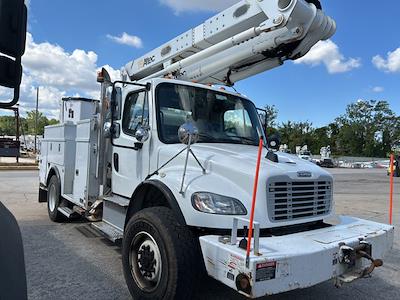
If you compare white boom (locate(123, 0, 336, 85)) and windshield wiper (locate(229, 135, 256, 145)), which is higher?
white boom (locate(123, 0, 336, 85))

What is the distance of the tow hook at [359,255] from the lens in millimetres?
3604

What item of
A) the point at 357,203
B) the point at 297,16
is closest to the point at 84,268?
the point at 297,16

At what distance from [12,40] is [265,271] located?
2.35 meters

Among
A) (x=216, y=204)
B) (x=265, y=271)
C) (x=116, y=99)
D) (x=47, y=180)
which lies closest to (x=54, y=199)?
(x=47, y=180)

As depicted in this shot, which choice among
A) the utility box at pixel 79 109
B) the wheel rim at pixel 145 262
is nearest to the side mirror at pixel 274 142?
the wheel rim at pixel 145 262

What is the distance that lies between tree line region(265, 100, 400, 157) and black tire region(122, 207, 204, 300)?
8522 cm

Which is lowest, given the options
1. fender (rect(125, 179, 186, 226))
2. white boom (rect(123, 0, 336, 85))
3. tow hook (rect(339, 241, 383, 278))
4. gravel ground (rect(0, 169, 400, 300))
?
gravel ground (rect(0, 169, 400, 300))

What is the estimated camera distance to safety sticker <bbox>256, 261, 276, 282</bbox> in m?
3.05

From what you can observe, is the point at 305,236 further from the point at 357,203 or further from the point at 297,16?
the point at 357,203

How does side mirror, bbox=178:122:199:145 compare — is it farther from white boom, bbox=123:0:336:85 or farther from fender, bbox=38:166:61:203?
fender, bbox=38:166:61:203

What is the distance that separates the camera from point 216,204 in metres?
3.71

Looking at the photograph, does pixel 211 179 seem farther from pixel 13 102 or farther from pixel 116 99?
pixel 13 102

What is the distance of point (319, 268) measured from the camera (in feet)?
11.2

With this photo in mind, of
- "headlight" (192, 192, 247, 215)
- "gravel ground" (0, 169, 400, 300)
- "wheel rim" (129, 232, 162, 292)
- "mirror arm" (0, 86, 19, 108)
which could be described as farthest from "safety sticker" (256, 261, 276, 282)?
"mirror arm" (0, 86, 19, 108)
